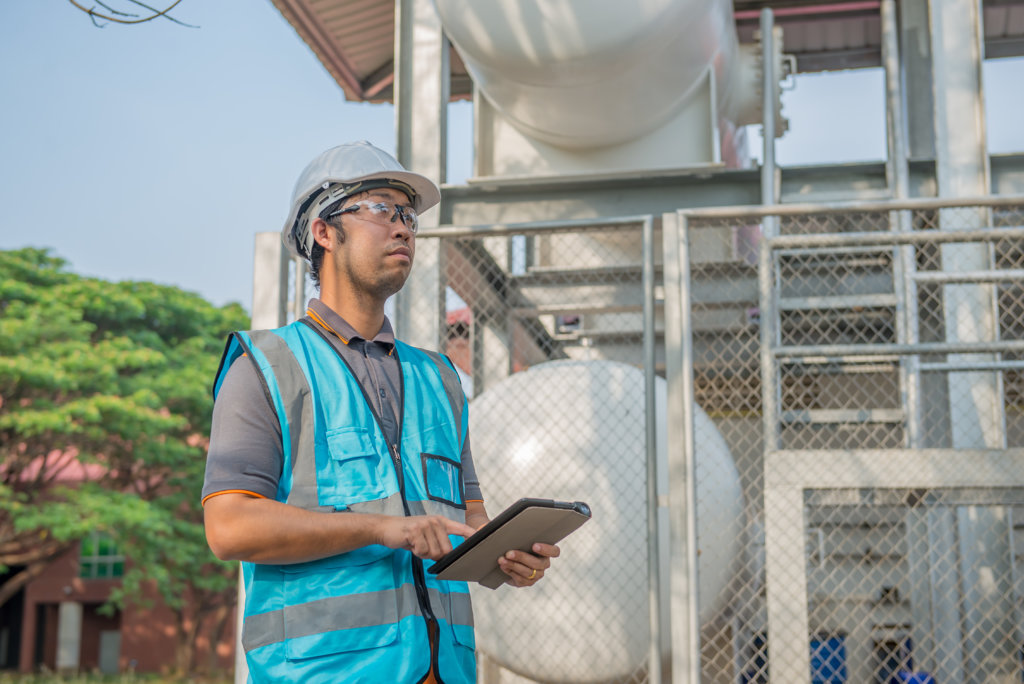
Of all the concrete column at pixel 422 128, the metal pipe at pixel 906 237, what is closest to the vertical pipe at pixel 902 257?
the metal pipe at pixel 906 237

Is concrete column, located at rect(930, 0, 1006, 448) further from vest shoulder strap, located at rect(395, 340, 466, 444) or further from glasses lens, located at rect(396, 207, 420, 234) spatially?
glasses lens, located at rect(396, 207, 420, 234)

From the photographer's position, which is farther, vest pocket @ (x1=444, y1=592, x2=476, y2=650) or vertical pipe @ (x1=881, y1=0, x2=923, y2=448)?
vertical pipe @ (x1=881, y1=0, x2=923, y2=448)

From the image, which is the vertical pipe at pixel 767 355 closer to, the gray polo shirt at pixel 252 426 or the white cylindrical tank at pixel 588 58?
the white cylindrical tank at pixel 588 58

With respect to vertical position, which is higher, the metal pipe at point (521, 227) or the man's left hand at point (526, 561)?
the metal pipe at point (521, 227)

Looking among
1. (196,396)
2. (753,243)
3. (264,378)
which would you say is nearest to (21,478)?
(196,396)

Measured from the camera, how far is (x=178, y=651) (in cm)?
2822

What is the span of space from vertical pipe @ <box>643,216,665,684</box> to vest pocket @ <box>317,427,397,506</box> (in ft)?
10.9

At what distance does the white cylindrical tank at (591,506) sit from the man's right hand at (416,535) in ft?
12.1

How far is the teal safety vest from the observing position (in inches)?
72.5

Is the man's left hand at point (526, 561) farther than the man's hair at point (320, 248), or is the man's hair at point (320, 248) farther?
the man's hair at point (320, 248)

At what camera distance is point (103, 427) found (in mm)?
23469

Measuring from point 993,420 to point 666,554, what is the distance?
275 centimetres

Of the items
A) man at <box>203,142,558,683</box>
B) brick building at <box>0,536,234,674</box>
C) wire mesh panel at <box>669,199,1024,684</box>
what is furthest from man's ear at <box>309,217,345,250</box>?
brick building at <box>0,536,234,674</box>

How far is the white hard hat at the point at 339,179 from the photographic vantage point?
2234 millimetres
